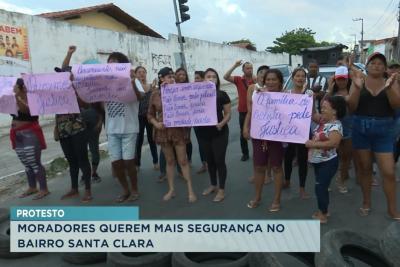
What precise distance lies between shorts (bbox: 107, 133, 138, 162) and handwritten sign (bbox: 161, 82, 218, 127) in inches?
19.8

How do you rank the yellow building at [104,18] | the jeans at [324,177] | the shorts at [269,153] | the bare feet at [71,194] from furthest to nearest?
the yellow building at [104,18]
the bare feet at [71,194]
the shorts at [269,153]
the jeans at [324,177]

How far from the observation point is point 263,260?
10.4ft

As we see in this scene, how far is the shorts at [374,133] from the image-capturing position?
14.4ft

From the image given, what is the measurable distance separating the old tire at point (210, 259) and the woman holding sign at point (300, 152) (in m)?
2.09

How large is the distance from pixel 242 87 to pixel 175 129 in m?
2.27

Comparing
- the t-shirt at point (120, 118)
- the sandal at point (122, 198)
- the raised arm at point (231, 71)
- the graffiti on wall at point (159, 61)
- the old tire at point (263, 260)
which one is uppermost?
the graffiti on wall at point (159, 61)

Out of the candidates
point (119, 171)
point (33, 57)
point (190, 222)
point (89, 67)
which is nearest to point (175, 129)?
point (119, 171)

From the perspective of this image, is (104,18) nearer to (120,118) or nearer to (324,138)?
(120,118)

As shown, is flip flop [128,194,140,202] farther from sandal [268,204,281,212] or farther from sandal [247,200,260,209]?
sandal [268,204,281,212]

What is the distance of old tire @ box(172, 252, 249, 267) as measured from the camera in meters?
A: 3.38

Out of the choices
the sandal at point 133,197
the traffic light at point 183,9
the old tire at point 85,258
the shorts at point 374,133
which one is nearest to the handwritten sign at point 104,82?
the sandal at point 133,197

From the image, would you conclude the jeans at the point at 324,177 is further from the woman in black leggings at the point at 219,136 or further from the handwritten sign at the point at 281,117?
the woman in black leggings at the point at 219,136

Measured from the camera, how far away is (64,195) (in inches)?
236

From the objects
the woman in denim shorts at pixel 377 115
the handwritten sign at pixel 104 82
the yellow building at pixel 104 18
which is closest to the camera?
the woman in denim shorts at pixel 377 115
